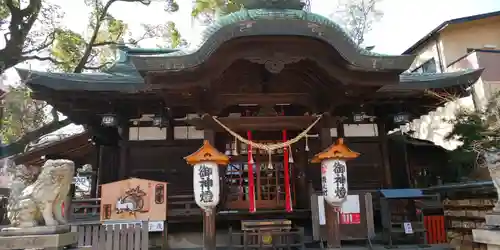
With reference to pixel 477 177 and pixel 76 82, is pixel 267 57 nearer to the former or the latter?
pixel 76 82

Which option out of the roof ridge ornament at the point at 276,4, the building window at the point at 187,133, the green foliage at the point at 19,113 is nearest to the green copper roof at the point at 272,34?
the roof ridge ornament at the point at 276,4

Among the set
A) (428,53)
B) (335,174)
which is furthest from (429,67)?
(335,174)

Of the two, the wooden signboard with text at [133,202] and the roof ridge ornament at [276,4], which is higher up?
the roof ridge ornament at [276,4]

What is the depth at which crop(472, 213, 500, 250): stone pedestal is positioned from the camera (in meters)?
5.16

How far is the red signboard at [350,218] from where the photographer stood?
793 cm

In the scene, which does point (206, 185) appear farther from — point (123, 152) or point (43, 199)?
point (123, 152)

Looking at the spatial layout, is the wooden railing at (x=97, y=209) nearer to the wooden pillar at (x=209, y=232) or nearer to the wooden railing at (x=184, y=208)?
the wooden railing at (x=184, y=208)

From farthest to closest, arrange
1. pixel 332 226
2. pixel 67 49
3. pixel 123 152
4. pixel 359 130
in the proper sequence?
pixel 67 49 < pixel 359 130 < pixel 123 152 < pixel 332 226

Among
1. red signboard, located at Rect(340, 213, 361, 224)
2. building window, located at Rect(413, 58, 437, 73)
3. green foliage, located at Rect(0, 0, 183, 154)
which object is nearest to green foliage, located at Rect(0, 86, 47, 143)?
green foliage, located at Rect(0, 0, 183, 154)

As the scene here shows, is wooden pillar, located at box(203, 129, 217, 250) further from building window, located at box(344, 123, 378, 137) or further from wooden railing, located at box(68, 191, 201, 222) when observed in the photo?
building window, located at box(344, 123, 378, 137)

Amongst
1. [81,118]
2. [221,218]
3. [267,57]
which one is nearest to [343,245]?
[221,218]

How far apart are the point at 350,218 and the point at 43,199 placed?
20.0 feet

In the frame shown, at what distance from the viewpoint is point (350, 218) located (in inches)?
313

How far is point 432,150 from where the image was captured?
496 inches
